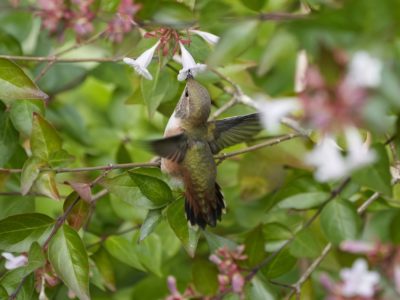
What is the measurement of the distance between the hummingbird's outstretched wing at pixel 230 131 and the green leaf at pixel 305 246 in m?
0.30

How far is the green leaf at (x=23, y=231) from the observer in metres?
1.94

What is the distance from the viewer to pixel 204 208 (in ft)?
6.58

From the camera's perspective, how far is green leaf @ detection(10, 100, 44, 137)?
214 centimetres

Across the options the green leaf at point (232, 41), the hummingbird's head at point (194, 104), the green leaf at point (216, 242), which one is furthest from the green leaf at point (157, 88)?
the green leaf at point (232, 41)

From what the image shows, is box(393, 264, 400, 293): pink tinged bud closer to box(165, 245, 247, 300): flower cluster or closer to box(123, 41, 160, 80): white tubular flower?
box(165, 245, 247, 300): flower cluster

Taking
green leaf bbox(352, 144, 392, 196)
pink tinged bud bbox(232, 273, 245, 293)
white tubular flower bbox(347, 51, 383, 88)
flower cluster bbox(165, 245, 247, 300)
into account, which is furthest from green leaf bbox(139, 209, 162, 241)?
white tubular flower bbox(347, 51, 383, 88)

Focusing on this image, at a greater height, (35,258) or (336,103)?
(336,103)

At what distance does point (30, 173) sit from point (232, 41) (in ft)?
2.73

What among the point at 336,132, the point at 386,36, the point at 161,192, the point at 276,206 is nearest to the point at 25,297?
the point at 161,192

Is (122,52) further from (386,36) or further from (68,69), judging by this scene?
(386,36)

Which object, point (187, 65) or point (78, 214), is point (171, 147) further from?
point (78, 214)

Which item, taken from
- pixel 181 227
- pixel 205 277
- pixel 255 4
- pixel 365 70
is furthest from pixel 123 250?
pixel 365 70

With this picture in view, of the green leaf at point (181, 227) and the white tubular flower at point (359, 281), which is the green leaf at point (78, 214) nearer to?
the green leaf at point (181, 227)

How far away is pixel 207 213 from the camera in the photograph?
2020mm
